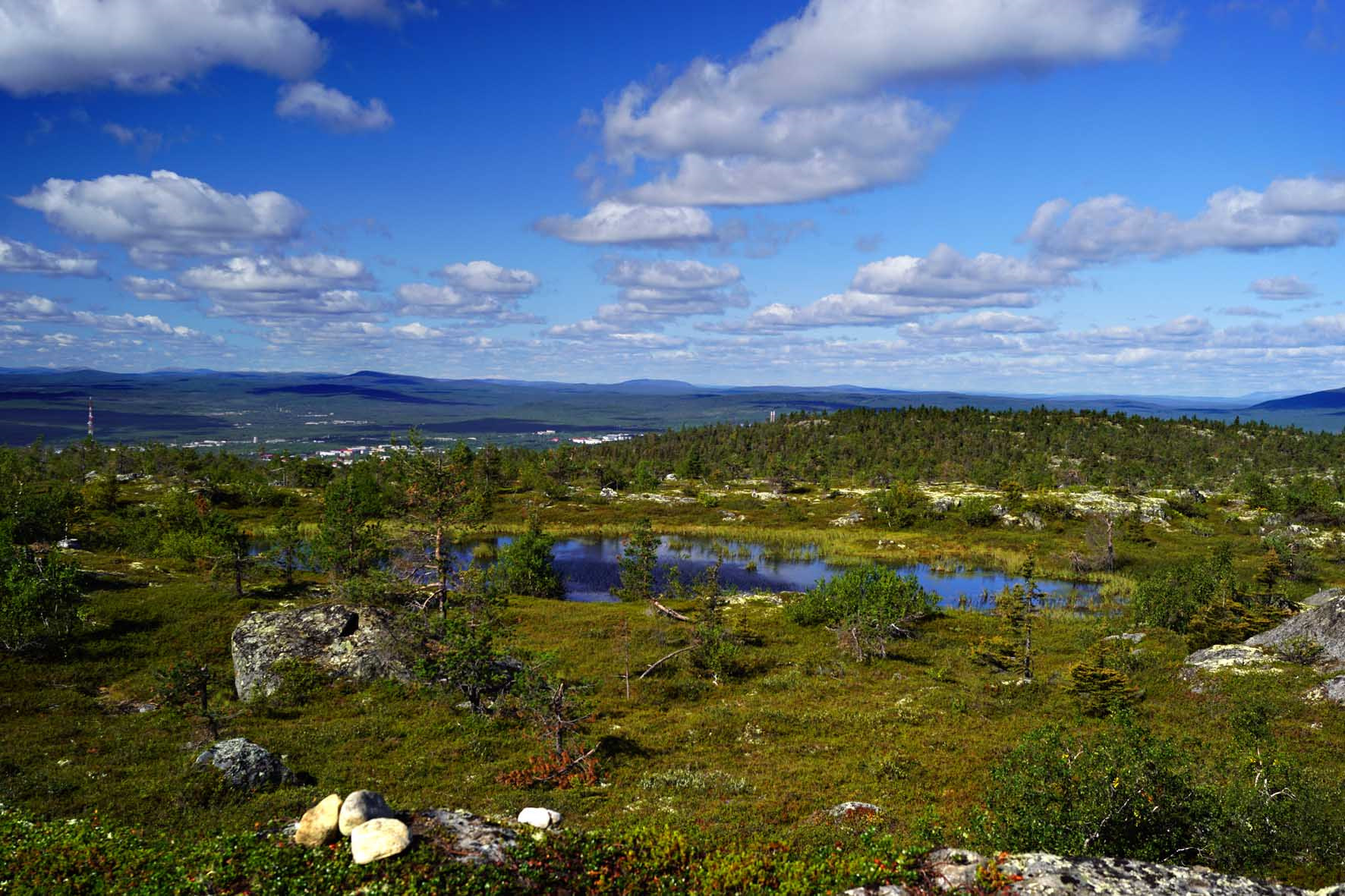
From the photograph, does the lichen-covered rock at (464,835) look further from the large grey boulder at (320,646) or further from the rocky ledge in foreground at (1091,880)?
the large grey boulder at (320,646)

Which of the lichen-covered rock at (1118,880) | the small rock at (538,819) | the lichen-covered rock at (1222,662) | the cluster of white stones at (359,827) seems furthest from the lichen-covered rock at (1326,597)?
the cluster of white stones at (359,827)

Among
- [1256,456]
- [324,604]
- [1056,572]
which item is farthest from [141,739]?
[1256,456]

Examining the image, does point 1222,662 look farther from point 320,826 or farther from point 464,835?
point 320,826

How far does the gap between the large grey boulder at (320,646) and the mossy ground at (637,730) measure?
4.62 ft

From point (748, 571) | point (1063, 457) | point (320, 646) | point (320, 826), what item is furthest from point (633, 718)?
point (1063, 457)

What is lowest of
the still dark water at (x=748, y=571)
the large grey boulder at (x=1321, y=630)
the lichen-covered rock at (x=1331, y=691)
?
the still dark water at (x=748, y=571)

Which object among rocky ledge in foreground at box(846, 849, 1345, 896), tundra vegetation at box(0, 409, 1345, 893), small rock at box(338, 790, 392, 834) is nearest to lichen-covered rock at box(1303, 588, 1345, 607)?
tundra vegetation at box(0, 409, 1345, 893)

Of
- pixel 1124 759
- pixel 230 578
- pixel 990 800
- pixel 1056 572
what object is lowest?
pixel 1056 572

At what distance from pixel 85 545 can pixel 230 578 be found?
34845mm

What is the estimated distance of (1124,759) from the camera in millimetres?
15477

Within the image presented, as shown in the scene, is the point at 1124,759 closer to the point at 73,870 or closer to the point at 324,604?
the point at 73,870

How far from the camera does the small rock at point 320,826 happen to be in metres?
14.5

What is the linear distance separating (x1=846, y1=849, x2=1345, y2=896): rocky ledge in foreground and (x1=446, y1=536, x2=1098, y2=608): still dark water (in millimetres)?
54735

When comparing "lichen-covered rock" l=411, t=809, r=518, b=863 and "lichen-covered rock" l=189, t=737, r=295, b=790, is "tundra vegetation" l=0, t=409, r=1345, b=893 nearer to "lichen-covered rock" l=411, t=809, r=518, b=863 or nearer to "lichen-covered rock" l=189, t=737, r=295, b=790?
"lichen-covered rock" l=411, t=809, r=518, b=863
